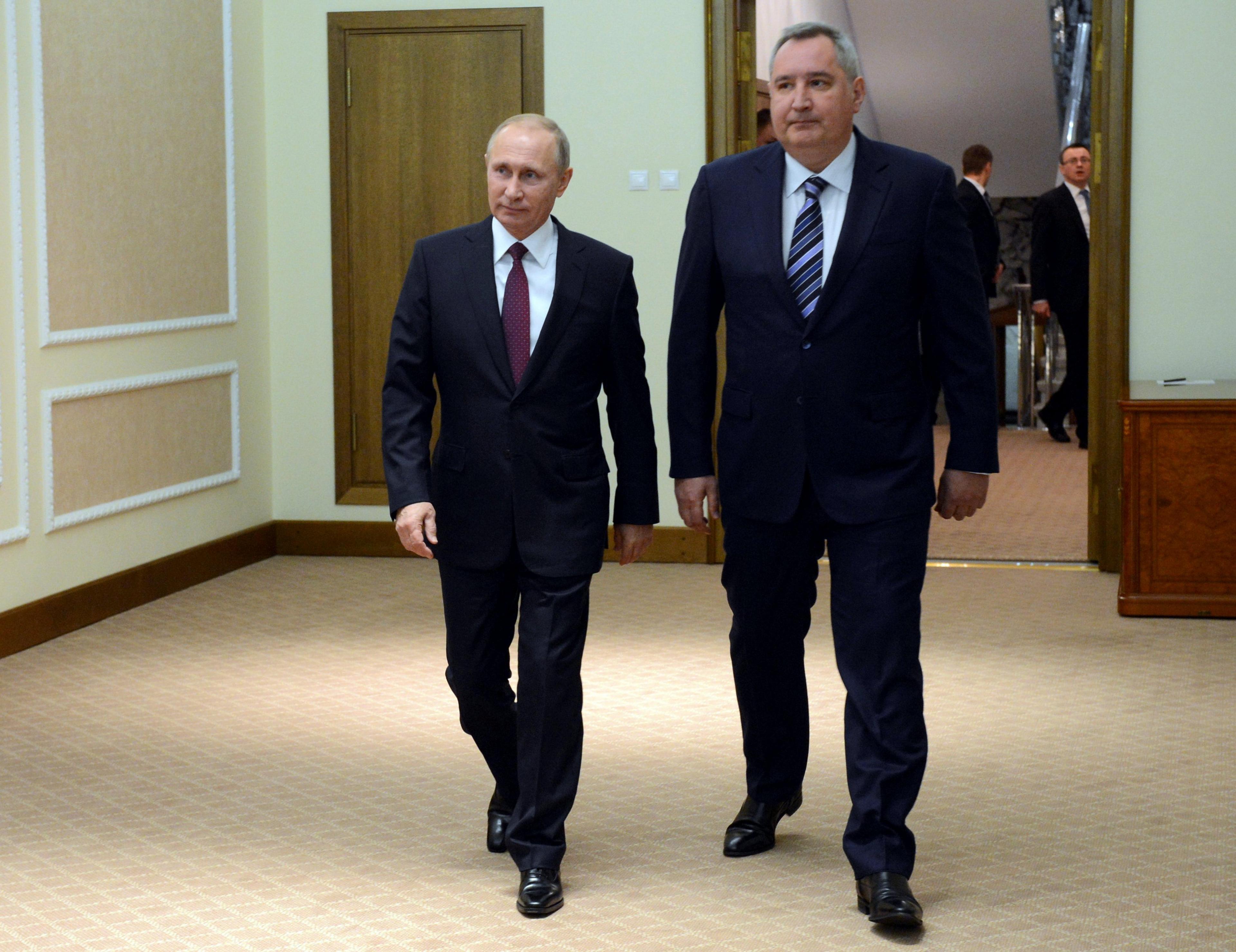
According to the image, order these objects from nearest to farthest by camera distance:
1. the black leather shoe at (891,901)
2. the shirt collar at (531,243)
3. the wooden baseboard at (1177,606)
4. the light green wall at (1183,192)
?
the black leather shoe at (891,901), the shirt collar at (531,243), the wooden baseboard at (1177,606), the light green wall at (1183,192)

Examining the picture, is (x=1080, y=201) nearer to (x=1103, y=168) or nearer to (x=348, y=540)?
(x=1103, y=168)

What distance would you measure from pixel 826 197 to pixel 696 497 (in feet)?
1.91

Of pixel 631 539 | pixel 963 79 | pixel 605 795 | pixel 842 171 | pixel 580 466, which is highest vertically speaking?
pixel 963 79

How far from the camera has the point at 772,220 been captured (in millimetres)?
2895

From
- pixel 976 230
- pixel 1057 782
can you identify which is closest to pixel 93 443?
pixel 1057 782

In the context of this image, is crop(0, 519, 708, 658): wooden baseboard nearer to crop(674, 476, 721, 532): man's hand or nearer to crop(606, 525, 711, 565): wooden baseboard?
crop(606, 525, 711, 565): wooden baseboard

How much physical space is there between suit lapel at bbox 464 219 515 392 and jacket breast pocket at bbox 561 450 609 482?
0.52 feet

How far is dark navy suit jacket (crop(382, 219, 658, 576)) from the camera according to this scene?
2.92 metres

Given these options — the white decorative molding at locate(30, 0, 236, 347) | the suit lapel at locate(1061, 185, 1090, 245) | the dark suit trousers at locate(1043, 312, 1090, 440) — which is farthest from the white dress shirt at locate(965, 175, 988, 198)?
the white decorative molding at locate(30, 0, 236, 347)

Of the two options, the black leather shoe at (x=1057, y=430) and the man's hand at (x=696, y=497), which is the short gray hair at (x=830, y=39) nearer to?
the man's hand at (x=696, y=497)

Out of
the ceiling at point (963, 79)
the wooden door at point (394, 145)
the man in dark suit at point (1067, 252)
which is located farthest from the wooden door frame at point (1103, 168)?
the ceiling at point (963, 79)

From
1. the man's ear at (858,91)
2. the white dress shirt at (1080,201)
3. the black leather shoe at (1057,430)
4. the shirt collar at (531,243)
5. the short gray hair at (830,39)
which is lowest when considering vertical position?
the black leather shoe at (1057,430)

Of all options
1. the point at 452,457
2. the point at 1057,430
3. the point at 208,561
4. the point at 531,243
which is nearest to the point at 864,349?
the point at 531,243

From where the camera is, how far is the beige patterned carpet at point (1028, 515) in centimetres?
673
